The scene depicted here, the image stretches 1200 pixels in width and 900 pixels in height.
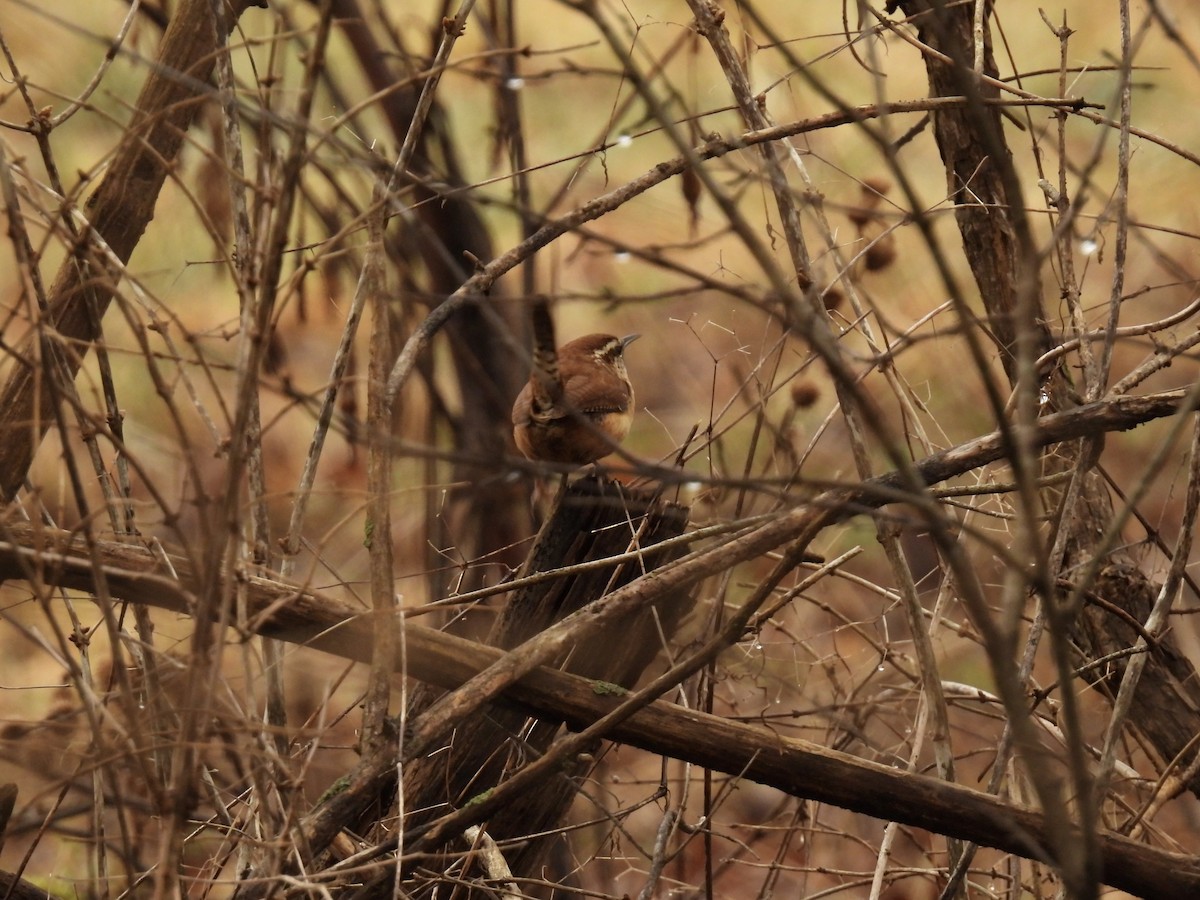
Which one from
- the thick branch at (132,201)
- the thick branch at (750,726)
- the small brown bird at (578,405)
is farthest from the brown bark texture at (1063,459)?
the thick branch at (132,201)

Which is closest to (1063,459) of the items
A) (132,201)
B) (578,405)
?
(578,405)

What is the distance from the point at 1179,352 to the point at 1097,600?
743 millimetres

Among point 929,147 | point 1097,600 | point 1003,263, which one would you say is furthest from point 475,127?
point 1097,600

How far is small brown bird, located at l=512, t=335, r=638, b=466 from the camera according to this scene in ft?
11.5

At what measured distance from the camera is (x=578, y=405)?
3832mm

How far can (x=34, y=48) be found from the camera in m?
5.30

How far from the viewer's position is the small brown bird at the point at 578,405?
351 cm

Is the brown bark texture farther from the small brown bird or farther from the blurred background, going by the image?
the small brown bird

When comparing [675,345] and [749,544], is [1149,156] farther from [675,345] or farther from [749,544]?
[749,544]

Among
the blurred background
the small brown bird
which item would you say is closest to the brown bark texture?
the blurred background

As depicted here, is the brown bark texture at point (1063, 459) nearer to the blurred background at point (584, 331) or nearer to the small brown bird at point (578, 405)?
the blurred background at point (584, 331)

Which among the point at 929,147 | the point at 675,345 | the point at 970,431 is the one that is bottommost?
the point at 970,431

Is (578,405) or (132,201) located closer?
(132,201)

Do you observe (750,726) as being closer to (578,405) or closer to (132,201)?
(578,405)
